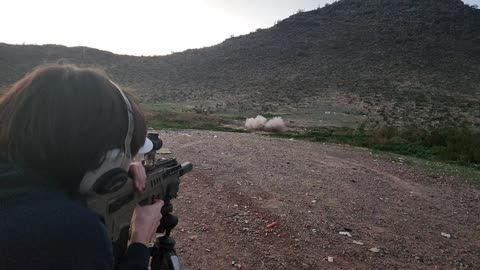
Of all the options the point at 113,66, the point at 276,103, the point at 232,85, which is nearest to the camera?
the point at 276,103

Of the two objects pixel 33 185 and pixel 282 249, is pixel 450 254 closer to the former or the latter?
pixel 282 249

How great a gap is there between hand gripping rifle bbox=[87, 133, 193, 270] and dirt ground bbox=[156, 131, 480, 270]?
1983mm

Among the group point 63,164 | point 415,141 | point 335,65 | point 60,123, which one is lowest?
point 415,141

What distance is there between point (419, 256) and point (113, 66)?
128 feet

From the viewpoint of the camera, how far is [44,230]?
113 centimetres

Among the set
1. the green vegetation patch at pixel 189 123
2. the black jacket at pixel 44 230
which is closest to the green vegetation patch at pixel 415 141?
the green vegetation patch at pixel 189 123

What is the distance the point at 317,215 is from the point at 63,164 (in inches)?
191

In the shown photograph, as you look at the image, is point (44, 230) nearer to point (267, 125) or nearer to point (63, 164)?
point (63, 164)

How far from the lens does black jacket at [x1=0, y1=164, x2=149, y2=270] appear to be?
113cm

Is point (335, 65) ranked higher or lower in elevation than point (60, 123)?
lower

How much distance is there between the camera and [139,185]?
67.0 inches

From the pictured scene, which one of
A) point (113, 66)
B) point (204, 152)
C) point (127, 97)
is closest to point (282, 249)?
point (127, 97)

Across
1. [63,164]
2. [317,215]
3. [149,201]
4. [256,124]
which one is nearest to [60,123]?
[63,164]

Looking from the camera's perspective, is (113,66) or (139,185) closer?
(139,185)
